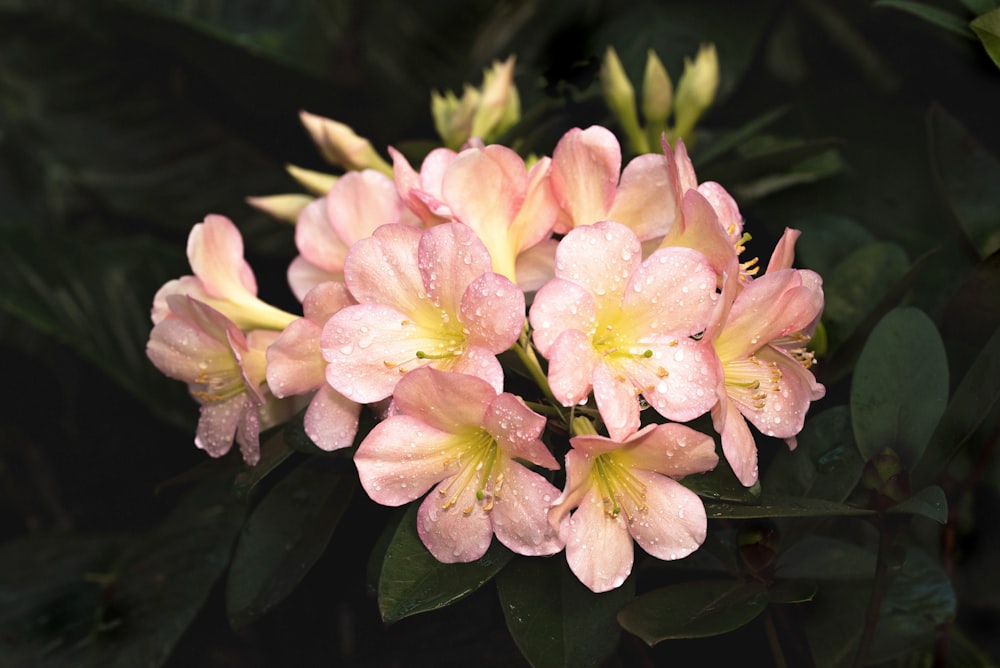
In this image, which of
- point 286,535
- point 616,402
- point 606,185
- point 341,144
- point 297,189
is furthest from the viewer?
point 297,189

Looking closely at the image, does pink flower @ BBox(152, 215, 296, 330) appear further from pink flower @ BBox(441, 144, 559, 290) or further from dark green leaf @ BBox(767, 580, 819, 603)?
dark green leaf @ BBox(767, 580, 819, 603)

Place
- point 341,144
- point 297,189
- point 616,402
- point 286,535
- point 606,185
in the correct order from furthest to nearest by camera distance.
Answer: point 297,189 → point 341,144 → point 286,535 → point 606,185 → point 616,402

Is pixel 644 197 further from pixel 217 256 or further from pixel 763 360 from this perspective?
pixel 217 256

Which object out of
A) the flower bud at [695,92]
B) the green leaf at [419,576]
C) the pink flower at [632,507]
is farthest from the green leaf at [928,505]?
the flower bud at [695,92]

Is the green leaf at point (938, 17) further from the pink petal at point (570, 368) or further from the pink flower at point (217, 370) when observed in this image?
the pink flower at point (217, 370)

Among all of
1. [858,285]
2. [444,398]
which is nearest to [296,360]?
[444,398]

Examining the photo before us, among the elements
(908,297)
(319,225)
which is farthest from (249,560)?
(908,297)

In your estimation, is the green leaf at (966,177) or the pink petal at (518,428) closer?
the pink petal at (518,428)
